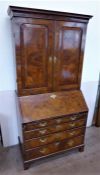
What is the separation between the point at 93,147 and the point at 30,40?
1765 mm

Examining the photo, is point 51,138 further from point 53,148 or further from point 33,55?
point 33,55

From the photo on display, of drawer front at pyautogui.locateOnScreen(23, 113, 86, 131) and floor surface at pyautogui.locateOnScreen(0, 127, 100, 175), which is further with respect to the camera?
floor surface at pyautogui.locateOnScreen(0, 127, 100, 175)

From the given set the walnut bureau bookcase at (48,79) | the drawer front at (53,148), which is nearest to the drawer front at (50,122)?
the walnut bureau bookcase at (48,79)

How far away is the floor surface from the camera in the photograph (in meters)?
1.82

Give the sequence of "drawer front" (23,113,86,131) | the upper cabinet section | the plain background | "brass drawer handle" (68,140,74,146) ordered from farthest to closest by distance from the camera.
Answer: "brass drawer handle" (68,140,74,146) < the plain background < "drawer front" (23,113,86,131) < the upper cabinet section

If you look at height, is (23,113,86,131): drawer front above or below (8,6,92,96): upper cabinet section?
below

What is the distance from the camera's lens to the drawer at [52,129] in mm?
1685

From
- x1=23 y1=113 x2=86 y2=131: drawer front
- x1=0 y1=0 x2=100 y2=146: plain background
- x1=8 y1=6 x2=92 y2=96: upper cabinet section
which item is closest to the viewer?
x1=8 y1=6 x2=92 y2=96: upper cabinet section

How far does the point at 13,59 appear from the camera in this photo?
185 centimetres


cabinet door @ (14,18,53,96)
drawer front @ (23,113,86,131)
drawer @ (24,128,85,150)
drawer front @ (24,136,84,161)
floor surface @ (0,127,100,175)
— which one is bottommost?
floor surface @ (0,127,100,175)

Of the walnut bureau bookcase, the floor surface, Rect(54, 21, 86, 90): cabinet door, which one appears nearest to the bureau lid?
the walnut bureau bookcase

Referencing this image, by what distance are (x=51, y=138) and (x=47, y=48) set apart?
3.53 ft

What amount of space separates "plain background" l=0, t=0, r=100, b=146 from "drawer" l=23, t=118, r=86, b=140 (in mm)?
527

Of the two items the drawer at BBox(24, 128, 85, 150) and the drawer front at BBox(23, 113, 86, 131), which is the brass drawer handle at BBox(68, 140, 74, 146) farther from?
the drawer front at BBox(23, 113, 86, 131)
